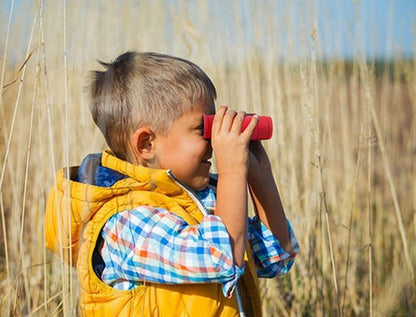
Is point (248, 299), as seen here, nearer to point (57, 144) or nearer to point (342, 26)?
point (342, 26)

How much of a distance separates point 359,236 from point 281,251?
1455 mm

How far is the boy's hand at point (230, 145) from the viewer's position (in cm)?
127

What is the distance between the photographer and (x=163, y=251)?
120cm

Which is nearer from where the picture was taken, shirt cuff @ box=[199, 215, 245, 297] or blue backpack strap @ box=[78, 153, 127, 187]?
shirt cuff @ box=[199, 215, 245, 297]

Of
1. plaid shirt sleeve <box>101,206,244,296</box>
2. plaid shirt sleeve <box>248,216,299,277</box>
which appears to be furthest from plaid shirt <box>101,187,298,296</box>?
plaid shirt sleeve <box>248,216,299,277</box>

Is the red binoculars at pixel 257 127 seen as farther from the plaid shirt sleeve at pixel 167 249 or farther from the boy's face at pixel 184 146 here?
the plaid shirt sleeve at pixel 167 249

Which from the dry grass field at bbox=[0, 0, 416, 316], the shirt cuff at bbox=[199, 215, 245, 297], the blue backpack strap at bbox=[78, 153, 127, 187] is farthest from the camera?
the dry grass field at bbox=[0, 0, 416, 316]

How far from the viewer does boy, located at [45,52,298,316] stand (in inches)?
47.7

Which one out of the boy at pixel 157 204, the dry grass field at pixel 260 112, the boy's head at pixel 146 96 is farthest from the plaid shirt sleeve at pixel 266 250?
the dry grass field at pixel 260 112

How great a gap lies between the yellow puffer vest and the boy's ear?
0.04 meters

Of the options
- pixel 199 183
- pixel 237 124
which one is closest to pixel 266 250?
pixel 199 183

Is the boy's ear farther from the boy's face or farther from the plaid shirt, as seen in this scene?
the plaid shirt

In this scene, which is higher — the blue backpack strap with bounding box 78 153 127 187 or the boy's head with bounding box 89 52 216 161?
the boy's head with bounding box 89 52 216 161

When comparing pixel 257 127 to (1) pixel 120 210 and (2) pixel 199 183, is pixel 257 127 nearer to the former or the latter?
(2) pixel 199 183
